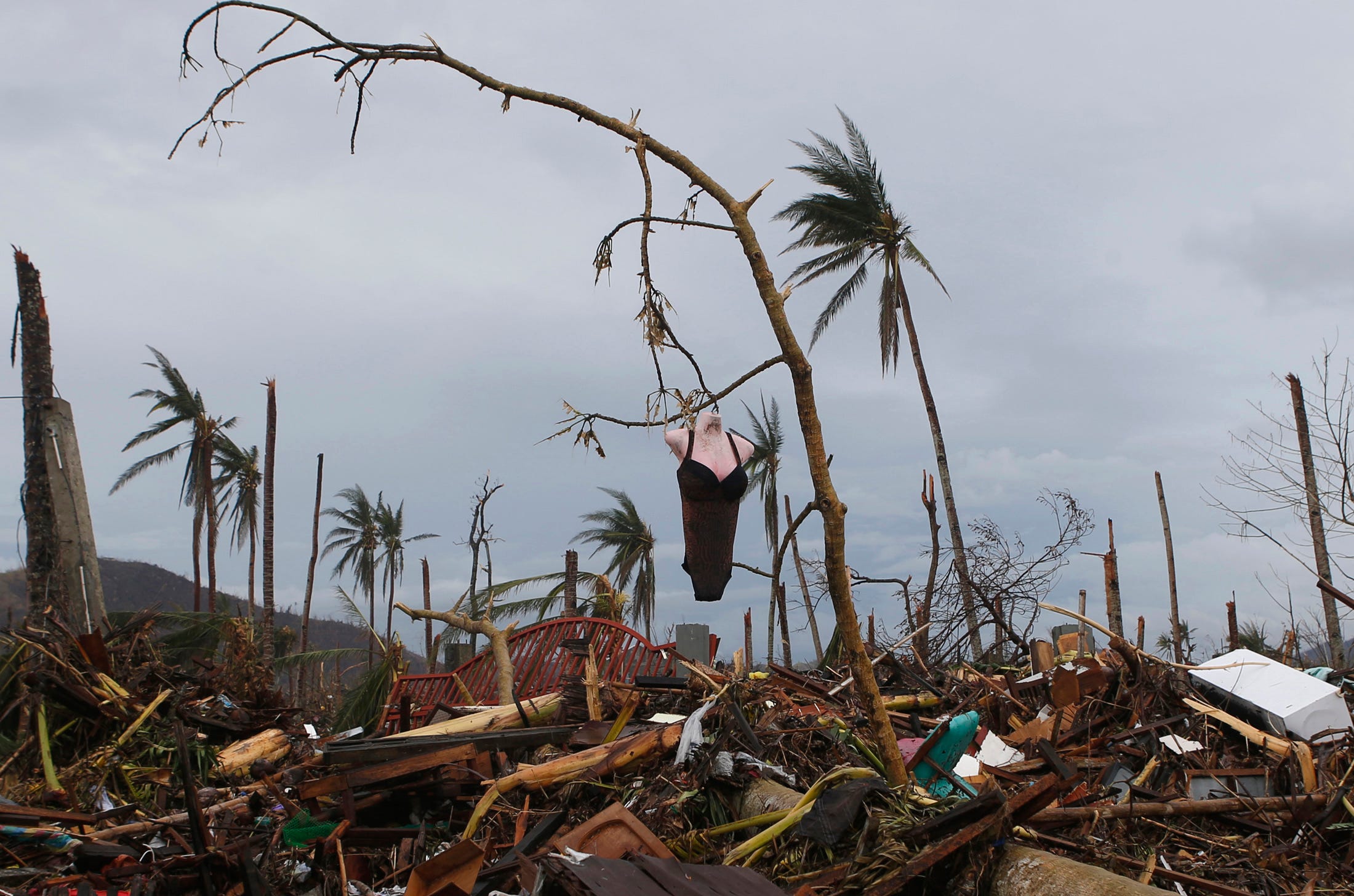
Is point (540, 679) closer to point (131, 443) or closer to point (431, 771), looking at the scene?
point (431, 771)

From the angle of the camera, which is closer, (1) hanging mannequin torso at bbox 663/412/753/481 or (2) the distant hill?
(1) hanging mannequin torso at bbox 663/412/753/481

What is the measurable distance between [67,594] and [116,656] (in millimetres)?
2708

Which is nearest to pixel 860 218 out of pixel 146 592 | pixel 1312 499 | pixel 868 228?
pixel 868 228

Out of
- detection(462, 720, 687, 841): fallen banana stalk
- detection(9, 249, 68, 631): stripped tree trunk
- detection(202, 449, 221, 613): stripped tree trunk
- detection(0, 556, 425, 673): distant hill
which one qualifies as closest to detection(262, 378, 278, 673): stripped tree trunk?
detection(202, 449, 221, 613): stripped tree trunk

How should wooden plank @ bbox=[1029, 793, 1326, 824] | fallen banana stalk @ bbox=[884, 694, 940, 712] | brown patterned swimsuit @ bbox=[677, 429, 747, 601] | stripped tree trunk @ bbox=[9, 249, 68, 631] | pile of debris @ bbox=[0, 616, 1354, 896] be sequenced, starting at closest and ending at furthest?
1. pile of debris @ bbox=[0, 616, 1354, 896]
2. wooden plank @ bbox=[1029, 793, 1326, 824]
3. brown patterned swimsuit @ bbox=[677, 429, 747, 601]
4. fallen banana stalk @ bbox=[884, 694, 940, 712]
5. stripped tree trunk @ bbox=[9, 249, 68, 631]

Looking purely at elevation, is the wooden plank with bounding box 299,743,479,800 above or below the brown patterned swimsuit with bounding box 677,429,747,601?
below

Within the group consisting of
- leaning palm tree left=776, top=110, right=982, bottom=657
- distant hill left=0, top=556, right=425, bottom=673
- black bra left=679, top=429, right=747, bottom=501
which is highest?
leaning palm tree left=776, top=110, right=982, bottom=657

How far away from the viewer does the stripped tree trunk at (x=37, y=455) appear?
977 centimetres

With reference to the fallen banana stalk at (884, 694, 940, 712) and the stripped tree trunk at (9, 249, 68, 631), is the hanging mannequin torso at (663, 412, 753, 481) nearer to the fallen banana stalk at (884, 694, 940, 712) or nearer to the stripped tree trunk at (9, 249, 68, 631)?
the fallen banana stalk at (884, 694, 940, 712)

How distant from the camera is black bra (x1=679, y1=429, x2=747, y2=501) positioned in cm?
423

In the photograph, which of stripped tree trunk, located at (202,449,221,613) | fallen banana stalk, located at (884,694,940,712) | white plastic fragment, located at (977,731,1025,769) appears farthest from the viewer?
stripped tree trunk, located at (202,449,221,613)

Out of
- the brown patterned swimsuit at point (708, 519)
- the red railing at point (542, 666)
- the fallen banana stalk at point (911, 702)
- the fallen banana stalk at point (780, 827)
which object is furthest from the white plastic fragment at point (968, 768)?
the red railing at point (542, 666)

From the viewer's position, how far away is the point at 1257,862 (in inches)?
150

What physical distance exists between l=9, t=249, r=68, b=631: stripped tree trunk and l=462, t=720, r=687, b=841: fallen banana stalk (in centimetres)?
720
